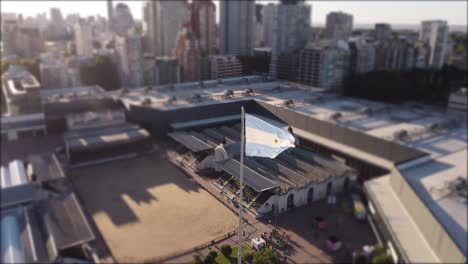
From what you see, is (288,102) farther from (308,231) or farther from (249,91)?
(308,231)

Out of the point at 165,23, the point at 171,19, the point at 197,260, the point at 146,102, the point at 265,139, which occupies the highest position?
the point at 171,19

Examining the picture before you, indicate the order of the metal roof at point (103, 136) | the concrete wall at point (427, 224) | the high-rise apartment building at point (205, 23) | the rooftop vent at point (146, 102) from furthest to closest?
1. the high-rise apartment building at point (205, 23)
2. the rooftop vent at point (146, 102)
3. the metal roof at point (103, 136)
4. the concrete wall at point (427, 224)

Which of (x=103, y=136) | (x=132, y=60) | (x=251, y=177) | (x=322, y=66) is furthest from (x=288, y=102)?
(x=132, y=60)

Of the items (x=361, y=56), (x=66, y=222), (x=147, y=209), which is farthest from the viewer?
(x=361, y=56)

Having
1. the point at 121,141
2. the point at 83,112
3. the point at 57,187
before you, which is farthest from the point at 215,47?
the point at 57,187

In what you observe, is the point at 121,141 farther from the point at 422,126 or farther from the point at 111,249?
the point at 422,126

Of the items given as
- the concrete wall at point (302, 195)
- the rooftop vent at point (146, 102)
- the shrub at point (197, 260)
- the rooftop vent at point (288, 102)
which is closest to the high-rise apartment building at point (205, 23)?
the rooftop vent at point (146, 102)

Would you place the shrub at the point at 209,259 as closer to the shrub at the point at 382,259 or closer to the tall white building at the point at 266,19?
the shrub at the point at 382,259
